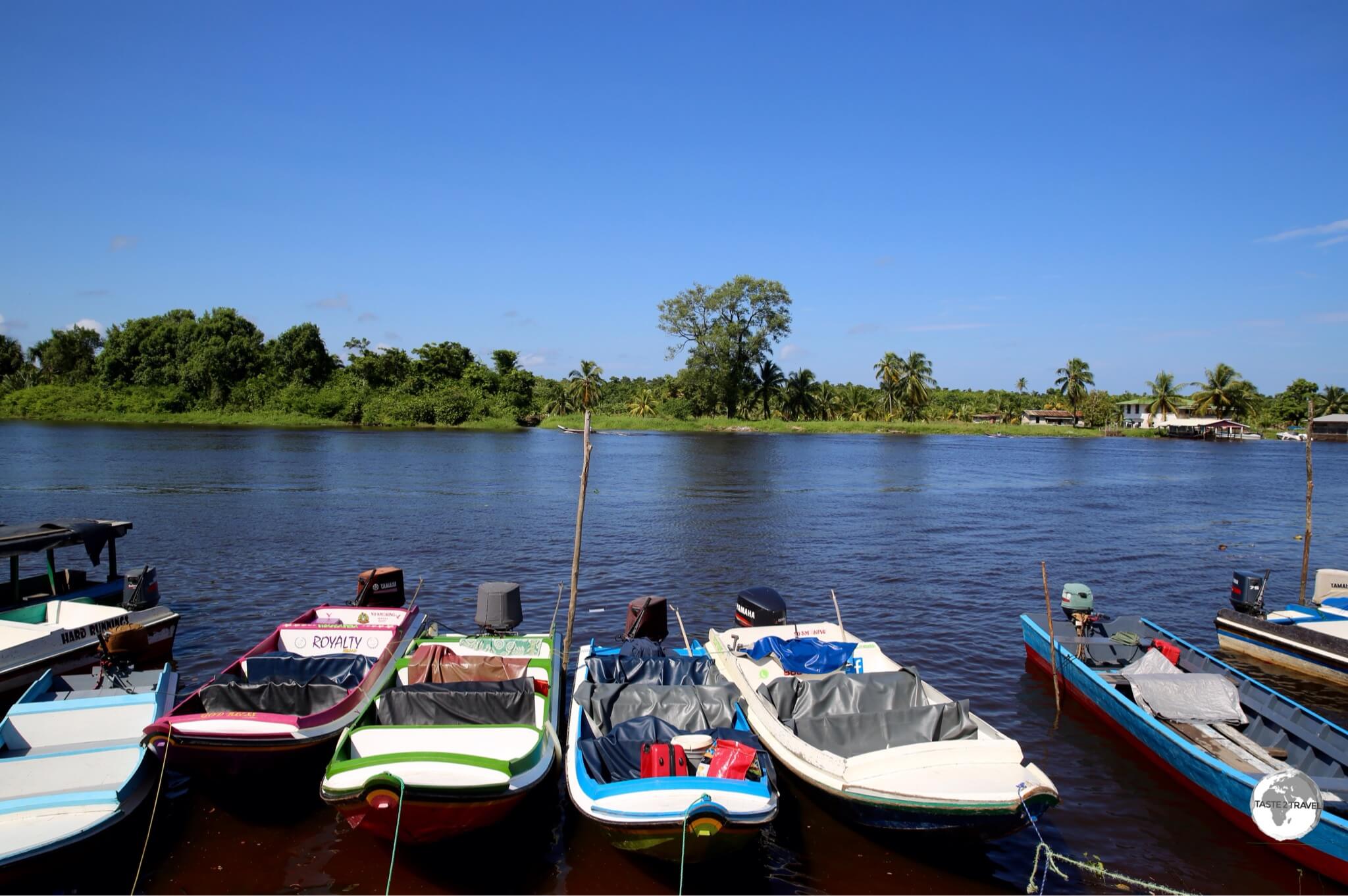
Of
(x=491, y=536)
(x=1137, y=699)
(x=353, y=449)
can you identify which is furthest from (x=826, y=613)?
(x=353, y=449)

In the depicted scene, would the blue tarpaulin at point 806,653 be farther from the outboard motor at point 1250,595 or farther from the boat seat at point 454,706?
the outboard motor at point 1250,595

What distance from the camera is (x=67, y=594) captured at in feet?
51.9

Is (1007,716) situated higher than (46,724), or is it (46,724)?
(46,724)

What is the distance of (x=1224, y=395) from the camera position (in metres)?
119

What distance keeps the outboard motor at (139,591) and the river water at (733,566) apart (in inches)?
46.1

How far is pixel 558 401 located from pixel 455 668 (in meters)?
117

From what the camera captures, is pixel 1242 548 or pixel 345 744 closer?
pixel 345 744

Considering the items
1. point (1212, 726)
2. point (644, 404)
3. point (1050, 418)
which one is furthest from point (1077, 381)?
point (1212, 726)

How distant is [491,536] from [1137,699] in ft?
69.8

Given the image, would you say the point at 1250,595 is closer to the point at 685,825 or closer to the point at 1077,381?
the point at 685,825

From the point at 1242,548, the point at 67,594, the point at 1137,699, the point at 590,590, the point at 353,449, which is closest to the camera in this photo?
the point at 1137,699

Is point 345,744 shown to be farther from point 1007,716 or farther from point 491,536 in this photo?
point 491,536

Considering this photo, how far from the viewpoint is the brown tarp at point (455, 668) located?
433 inches

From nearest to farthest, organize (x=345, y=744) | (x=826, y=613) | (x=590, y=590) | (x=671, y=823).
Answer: (x=671, y=823)
(x=345, y=744)
(x=826, y=613)
(x=590, y=590)
